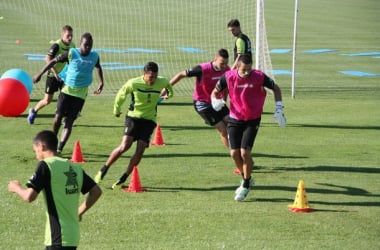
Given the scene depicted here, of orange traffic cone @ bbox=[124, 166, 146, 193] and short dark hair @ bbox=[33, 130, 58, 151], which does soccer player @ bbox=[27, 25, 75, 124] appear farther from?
short dark hair @ bbox=[33, 130, 58, 151]

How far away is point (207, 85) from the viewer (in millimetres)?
13891

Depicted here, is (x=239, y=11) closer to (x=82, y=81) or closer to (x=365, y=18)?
(x=365, y=18)

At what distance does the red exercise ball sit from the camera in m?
11.5

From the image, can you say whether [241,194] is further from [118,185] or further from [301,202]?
[118,185]

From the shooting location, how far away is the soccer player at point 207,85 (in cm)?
1363

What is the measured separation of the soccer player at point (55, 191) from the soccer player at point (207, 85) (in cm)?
682

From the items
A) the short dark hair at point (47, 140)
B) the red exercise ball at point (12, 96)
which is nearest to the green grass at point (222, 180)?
the red exercise ball at point (12, 96)

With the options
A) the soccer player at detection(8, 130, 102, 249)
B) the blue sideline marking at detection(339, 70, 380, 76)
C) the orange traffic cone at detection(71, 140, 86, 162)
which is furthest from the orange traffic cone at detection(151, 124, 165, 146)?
the blue sideline marking at detection(339, 70, 380, 76)

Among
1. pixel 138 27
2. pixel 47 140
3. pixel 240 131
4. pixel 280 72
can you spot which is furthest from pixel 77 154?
pixel 138 27

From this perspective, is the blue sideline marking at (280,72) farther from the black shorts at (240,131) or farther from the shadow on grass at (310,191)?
the black shorts at (240,131)

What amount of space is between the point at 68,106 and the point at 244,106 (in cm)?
392

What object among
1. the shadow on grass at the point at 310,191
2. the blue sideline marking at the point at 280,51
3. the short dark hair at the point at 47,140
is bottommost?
the blue sideline marking at the point at 280,51

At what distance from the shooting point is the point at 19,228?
9945 mm

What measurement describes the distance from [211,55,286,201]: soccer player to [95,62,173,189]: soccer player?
Answer: 0.99 m
